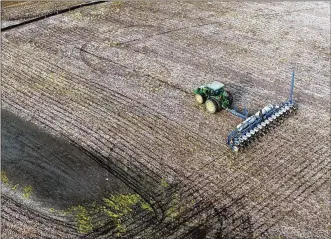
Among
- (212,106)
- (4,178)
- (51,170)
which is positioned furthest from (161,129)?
(4,178)

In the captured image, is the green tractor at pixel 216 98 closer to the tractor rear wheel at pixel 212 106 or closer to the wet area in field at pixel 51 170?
the tractor rear wheel at pixel 212 106

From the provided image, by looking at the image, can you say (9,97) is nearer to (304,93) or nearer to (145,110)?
(145,110)

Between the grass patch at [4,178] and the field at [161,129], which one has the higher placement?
the field at [161,129]

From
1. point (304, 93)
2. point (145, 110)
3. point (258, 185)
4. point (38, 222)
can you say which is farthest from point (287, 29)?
point (38, 222)

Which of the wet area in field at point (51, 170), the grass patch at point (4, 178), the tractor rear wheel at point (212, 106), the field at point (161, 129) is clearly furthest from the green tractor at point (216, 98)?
the grass patch at point (4, 178)

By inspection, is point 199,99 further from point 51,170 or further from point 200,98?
point 51,170

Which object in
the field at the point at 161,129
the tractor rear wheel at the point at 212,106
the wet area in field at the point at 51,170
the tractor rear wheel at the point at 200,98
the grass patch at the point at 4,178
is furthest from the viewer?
the tractor rear wheel at the point at 200,98
